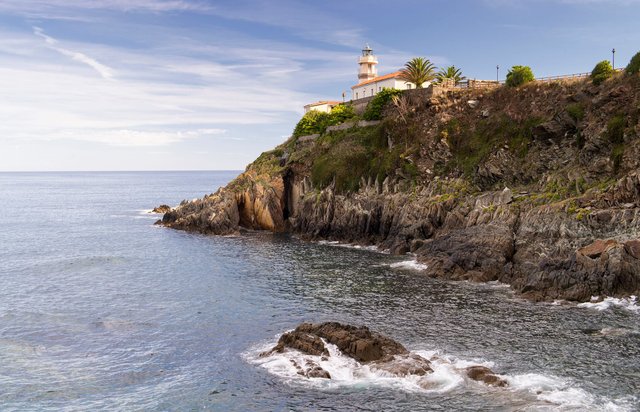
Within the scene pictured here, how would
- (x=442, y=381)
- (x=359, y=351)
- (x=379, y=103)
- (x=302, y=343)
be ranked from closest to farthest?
(x=442, y=381) → (x=359, y=351) → (x=302, y=343) → (x=379, y=103)

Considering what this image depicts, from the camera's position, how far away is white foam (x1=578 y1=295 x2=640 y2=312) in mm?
46812

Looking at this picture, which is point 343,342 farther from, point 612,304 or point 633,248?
point 633,248

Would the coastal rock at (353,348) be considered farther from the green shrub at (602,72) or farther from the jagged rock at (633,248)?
the green shrub at (602,72)

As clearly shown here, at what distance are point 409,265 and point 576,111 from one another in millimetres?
31130

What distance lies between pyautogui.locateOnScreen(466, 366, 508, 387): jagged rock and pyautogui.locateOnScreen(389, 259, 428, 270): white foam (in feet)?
97.6

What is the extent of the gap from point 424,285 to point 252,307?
17299 mm

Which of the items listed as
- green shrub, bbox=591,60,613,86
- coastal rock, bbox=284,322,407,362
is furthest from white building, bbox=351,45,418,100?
coastal rock, bbox=284,322,407,362

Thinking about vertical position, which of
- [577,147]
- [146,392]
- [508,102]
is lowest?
[146,392]

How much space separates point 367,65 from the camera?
141 meters

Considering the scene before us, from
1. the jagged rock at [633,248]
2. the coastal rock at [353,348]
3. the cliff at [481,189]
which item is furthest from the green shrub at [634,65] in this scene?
the coastal rock at [353,348]

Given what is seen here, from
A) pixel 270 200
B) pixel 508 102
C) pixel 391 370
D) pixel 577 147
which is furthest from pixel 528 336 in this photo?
pixel 270 200

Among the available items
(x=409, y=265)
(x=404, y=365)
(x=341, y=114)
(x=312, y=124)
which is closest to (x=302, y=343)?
(x=404, y=365)

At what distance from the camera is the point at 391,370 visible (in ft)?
116

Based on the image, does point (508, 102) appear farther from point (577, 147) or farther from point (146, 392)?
point (146, 392)
